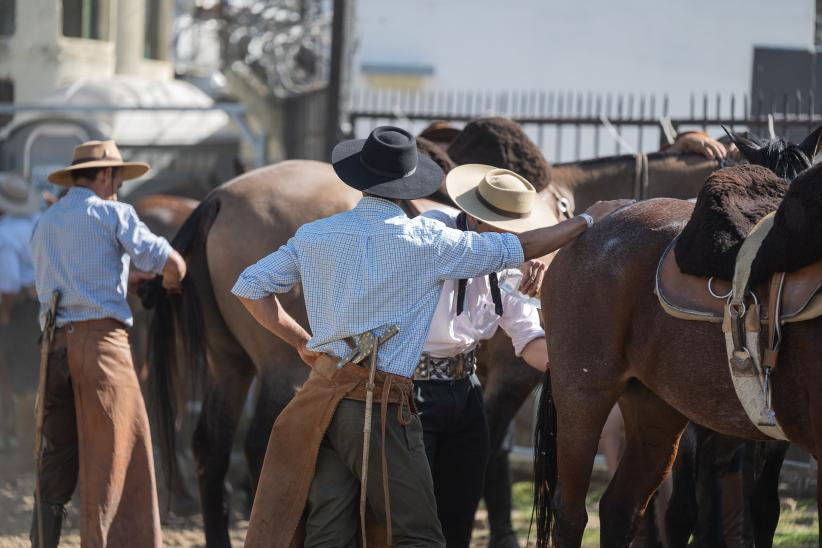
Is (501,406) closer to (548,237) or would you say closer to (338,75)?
(548,237)

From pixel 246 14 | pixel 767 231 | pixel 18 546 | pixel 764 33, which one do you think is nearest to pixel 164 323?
pixel 18 546

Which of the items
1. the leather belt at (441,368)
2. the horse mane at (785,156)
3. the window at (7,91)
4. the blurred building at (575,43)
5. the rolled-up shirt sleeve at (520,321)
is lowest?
the window at (7,91)

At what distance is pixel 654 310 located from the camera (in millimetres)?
4113

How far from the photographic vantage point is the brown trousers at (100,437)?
502cm

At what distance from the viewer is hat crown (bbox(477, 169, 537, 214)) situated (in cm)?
393

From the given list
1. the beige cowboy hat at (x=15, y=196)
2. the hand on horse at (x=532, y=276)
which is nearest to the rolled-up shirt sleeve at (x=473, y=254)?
the hand on horse at (x=532, y=276)

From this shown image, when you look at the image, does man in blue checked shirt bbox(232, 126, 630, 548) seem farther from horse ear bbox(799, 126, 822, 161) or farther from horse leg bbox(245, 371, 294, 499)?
horse leg bbox(245, 371, 294, 499)

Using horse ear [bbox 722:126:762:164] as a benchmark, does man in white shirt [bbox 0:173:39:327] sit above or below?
below

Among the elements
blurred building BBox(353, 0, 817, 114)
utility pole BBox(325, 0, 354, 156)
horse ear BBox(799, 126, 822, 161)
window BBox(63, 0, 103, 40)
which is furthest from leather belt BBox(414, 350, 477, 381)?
window BBox(63, 0, 103, 40)

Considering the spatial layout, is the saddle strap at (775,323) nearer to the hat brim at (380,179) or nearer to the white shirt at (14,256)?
the hat brim at (380,179)

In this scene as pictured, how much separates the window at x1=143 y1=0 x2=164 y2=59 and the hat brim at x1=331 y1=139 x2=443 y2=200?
2442 cm

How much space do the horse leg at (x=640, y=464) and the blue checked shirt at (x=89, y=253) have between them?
217 cm

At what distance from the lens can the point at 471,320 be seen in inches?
165

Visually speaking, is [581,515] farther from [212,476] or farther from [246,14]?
[246,14]
